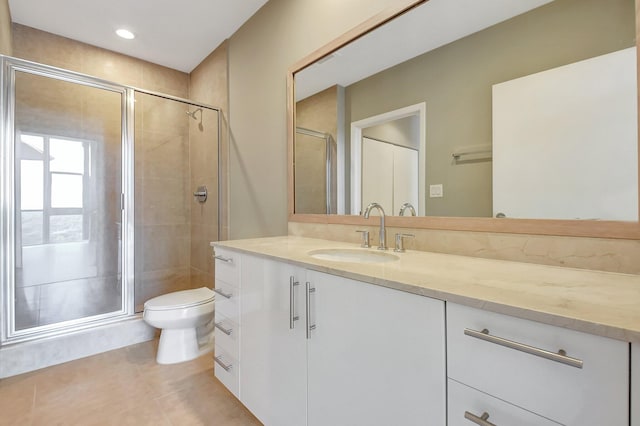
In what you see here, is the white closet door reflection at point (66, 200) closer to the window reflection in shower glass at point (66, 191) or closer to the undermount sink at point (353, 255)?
the window reflection in shower glass at point (66, 191)

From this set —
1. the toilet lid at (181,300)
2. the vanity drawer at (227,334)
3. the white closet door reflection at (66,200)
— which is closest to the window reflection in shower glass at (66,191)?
the white closet door reflection at (66,200)

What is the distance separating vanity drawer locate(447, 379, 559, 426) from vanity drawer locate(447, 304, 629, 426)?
0.01 metres

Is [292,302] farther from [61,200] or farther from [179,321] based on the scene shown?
[61,200]

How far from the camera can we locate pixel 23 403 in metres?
1.61

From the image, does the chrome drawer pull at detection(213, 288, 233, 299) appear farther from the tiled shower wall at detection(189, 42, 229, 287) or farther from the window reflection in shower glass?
the window reflection in shower glass

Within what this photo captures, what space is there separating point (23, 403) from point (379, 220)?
2202mm

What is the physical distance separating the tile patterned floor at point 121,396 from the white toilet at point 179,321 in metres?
0.08

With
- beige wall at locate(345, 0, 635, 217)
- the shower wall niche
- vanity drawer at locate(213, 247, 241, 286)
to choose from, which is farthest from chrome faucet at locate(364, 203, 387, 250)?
the shower wall niche

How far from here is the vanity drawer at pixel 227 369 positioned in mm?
1494

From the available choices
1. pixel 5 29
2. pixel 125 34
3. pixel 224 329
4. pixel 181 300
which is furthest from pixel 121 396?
pixel 125 34

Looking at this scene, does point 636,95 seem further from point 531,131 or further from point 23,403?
point 23,403

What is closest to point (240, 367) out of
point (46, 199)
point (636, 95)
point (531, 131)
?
point (531, 131)

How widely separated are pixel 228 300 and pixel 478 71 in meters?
1.58

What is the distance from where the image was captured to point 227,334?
1564mm
